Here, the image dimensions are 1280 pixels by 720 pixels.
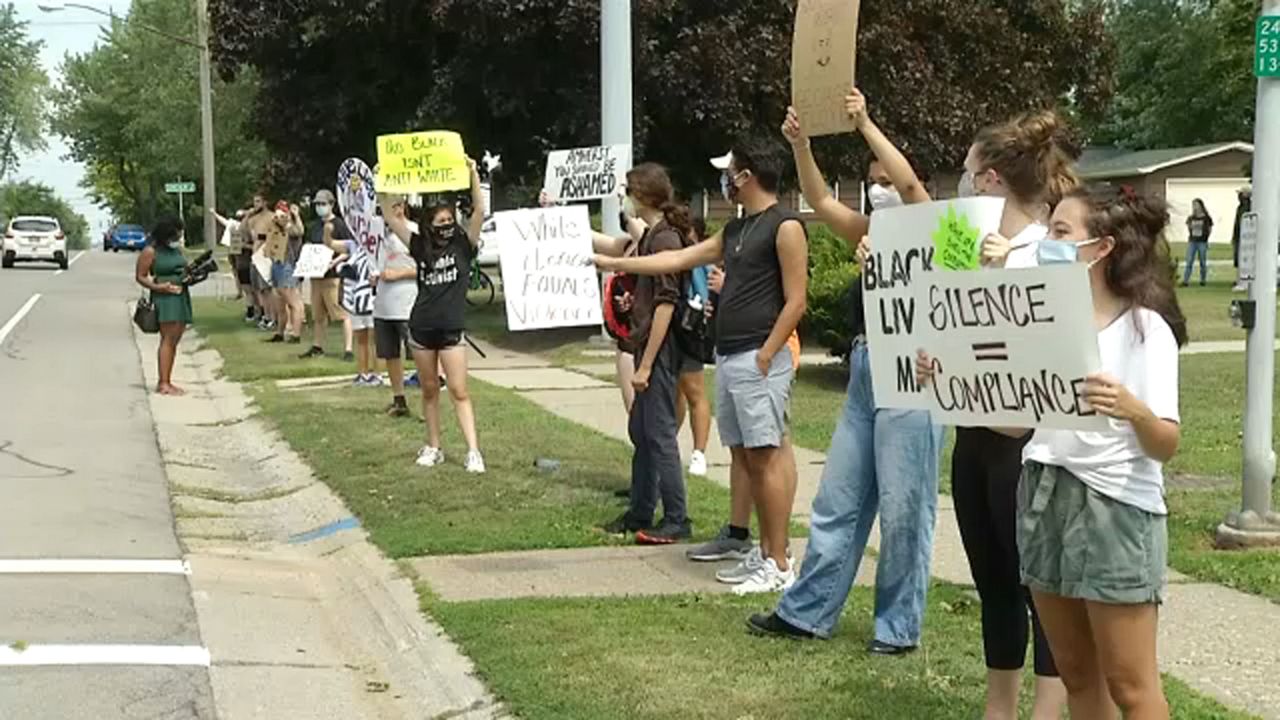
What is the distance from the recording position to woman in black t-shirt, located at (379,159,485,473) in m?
10.1

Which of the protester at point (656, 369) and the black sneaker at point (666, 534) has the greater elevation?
the protester at point (656, 369)

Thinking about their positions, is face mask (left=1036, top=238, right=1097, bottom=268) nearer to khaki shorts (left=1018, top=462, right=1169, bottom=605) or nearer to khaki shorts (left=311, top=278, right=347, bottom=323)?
khaki shorts (left=1018, top=462, right=1169, bottom=605)

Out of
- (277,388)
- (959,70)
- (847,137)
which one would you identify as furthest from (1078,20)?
(277,388)

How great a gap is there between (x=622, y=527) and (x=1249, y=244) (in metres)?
3.49

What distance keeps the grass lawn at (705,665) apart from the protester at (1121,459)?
1312 mm

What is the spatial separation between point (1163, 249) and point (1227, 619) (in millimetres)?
3078

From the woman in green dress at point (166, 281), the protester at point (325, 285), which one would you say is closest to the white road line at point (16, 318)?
the protester at point (325, 285)

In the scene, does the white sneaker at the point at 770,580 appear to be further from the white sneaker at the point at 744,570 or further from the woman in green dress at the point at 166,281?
the woman in green dress at the point at 166,281

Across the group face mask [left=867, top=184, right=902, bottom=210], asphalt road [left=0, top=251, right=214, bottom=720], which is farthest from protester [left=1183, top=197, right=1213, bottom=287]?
face mask [left=867, top=184, right=902, bottom=210]

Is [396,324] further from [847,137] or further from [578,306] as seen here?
[847,137]

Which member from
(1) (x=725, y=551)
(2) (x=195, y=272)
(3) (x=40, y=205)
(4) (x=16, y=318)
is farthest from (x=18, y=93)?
(1) (x=725, y=551)

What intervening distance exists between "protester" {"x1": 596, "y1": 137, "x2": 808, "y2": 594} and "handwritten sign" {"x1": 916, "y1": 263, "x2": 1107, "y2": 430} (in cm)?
198

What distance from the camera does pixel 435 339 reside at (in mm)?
10195

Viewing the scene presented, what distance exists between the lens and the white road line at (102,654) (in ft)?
20.7
